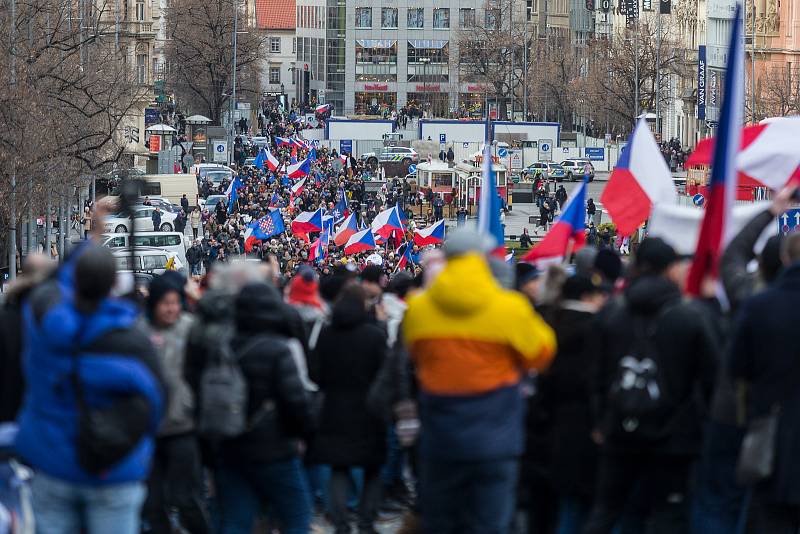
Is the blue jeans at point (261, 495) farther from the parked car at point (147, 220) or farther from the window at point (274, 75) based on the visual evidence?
the window at point (274, 75)

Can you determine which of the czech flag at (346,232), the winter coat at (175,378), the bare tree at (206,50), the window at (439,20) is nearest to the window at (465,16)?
the window at (439,20)

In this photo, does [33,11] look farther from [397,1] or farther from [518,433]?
[397,1]

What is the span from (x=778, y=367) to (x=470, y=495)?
1.32m

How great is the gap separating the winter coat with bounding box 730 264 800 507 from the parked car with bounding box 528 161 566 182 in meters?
73.8

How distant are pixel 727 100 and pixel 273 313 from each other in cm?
240

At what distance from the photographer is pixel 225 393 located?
27.6 ft

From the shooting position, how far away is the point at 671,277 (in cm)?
845

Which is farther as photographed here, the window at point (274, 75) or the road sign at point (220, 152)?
the window at point (274, 75)

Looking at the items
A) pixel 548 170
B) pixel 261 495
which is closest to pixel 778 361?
pixel 261 495

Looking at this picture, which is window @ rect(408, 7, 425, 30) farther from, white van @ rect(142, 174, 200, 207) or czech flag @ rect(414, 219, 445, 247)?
czech flag @ rect(414, 219, 445, 247)

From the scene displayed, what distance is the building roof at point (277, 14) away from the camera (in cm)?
17462

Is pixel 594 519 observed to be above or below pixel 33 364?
below

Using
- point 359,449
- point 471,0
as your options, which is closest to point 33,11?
point 359,449

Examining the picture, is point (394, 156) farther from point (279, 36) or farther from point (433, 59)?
point (279, 36)
